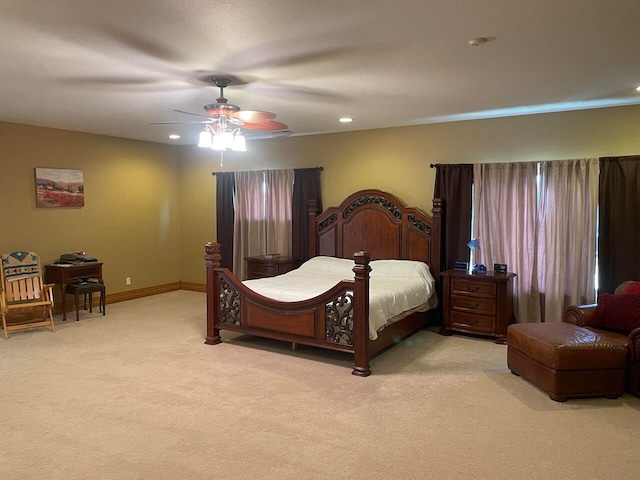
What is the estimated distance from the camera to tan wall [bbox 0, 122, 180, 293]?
6.00m

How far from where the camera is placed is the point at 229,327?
4996mm

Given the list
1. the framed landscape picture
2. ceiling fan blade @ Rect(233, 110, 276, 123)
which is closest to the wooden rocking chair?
the framed landscape picture

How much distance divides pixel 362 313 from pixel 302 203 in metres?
3.03

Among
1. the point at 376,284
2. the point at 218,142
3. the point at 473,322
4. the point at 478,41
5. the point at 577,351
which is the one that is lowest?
the point at 473,322

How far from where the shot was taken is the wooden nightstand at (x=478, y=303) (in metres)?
5.14

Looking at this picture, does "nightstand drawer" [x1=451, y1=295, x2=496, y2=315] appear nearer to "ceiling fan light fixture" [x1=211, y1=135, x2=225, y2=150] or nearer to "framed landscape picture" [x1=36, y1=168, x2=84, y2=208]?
"ceiling fan light fixture" [x1=211, y1=135, x2=225, y2=150]

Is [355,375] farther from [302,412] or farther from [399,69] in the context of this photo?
[399,69]

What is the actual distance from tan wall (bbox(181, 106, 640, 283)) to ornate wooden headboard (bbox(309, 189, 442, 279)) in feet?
0.75

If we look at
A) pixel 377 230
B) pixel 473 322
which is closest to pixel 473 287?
pixel 473 322

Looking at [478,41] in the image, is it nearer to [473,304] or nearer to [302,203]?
[473,304]

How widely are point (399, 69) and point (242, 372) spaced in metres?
2.85

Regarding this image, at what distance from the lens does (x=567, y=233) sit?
517 centimetres

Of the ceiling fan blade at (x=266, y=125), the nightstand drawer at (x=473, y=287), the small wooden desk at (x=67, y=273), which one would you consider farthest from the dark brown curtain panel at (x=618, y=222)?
the small wooden desk at (x=67, y=273)

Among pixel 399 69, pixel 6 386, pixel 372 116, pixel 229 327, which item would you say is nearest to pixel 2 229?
pixel 6 386
